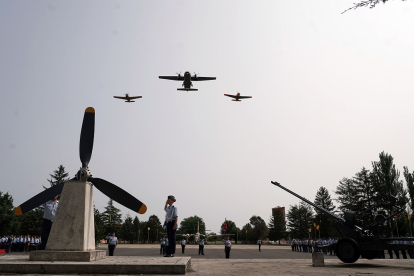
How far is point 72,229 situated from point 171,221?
2822 millimetres

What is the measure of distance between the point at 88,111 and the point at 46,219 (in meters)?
3.29

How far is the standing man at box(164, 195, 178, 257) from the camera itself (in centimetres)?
859

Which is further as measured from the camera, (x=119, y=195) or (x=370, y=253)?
(x=370, y=253)

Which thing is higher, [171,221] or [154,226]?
[171,221]

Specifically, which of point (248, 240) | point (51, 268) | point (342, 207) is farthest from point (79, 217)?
point (248, 240)

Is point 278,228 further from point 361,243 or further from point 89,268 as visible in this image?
point 89,268

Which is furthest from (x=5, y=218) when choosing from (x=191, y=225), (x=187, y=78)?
(x=191, y=225)

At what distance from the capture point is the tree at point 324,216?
233ft

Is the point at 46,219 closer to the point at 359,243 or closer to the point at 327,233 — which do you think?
the point at 359,243

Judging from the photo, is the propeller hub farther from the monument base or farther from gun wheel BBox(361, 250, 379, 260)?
gun wheel BBox(361, 250, 379, 260)

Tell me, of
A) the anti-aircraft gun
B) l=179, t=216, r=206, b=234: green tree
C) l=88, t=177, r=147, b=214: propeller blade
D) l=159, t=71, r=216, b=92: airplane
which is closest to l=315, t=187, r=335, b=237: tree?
l=159, t=71, r=216, b=92: airplane

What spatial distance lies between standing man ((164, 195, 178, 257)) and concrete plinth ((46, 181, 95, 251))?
7.14 feet

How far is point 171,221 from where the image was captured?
28.7ft

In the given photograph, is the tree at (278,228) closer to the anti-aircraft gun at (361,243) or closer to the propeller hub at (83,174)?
the anti-aircraft gun at (361,243)
